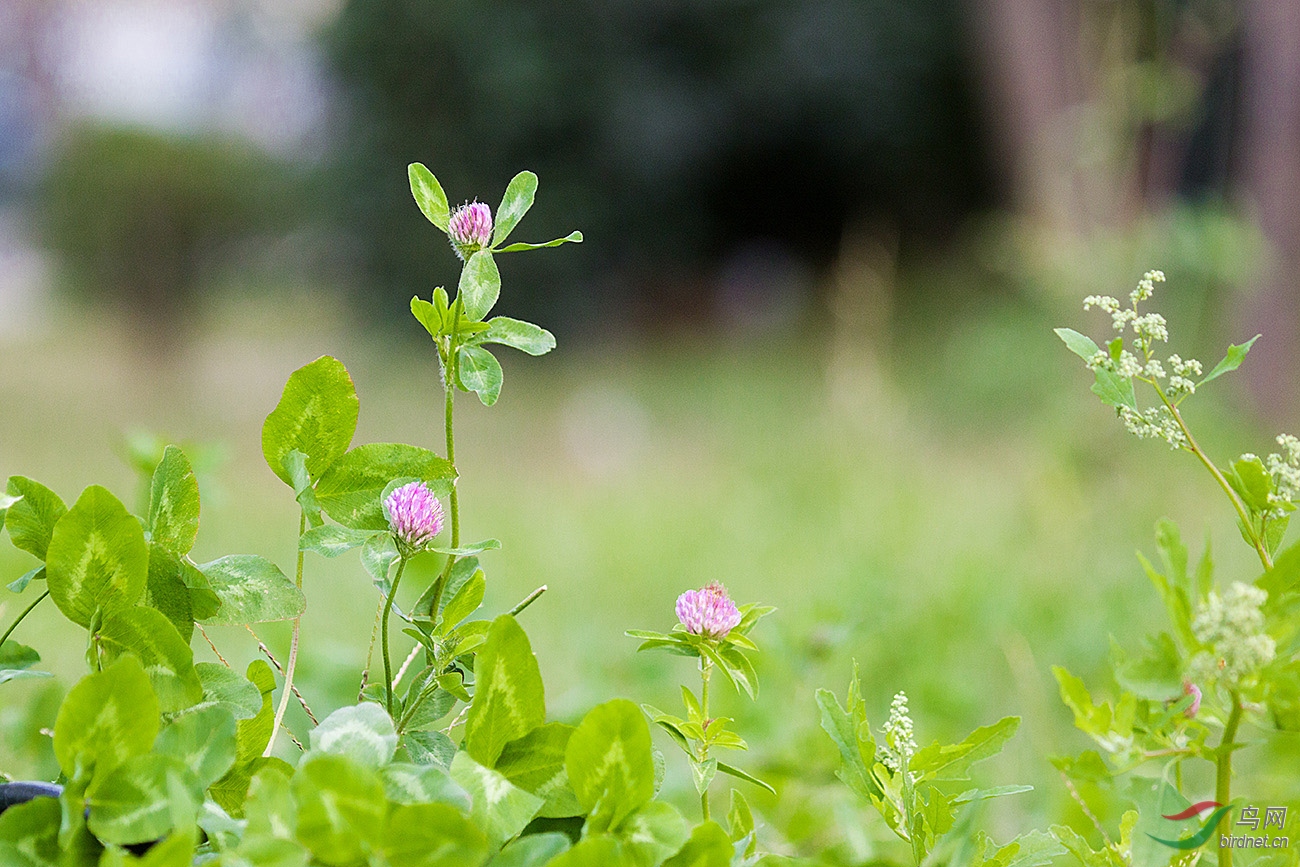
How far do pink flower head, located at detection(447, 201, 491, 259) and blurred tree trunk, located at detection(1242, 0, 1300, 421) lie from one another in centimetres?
386

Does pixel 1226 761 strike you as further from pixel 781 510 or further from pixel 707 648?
pixel 781 510

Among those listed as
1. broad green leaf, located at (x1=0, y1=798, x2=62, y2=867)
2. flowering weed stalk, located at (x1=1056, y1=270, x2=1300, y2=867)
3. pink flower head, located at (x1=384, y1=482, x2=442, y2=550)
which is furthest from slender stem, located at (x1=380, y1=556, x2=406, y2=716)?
flowering weed stalk, located at (x1=1056, y1=270, x2=1300, y2=867)

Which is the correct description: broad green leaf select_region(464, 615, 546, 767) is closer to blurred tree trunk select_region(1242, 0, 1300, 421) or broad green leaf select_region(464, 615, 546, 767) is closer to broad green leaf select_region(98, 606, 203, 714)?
broad green leaf select_region(98, 606, 203, 714)

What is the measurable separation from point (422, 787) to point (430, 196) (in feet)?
0.74

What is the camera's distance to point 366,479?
0.44 m

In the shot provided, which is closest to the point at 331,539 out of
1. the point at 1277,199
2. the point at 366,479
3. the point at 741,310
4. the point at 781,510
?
the point at 366,479

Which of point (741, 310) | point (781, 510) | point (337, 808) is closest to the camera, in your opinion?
point (337, 808)

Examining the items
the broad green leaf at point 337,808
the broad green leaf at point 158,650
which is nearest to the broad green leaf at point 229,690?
the broad green leaf at point 158,650

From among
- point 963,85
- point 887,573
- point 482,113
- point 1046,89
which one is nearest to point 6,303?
point 482,113

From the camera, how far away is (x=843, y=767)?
44cm

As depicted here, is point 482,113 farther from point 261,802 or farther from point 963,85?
point 261,802

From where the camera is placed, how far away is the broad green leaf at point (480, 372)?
0.44 metres

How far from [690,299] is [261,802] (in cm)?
743

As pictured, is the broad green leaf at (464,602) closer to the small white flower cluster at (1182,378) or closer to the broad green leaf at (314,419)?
the broad green leaf at (314,419)
